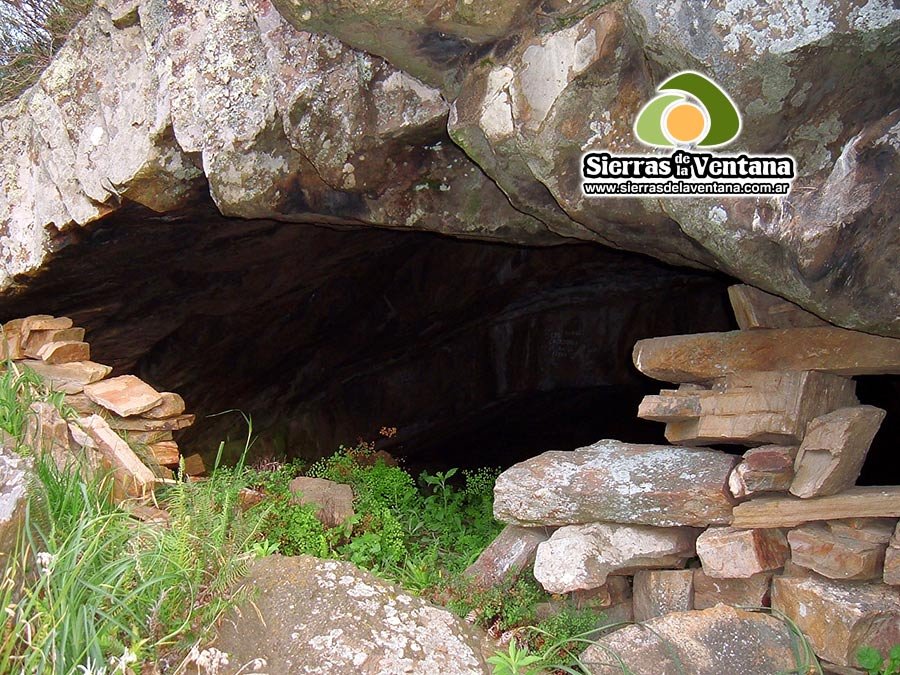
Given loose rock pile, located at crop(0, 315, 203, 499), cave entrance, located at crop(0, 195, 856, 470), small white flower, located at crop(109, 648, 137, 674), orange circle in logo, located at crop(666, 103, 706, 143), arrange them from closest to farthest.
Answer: small white flower, located at crop(109, 648, 137, 674) < orange circle in logo, located at crop(666, 103, 706, 143) < loose rock pile, located at crop(0, 315, 203, 499) < cave entrance, located at crop(0, 195, 856, 470)

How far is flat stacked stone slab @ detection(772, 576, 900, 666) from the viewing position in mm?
2951

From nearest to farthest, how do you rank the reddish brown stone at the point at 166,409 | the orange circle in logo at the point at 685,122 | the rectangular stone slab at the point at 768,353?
the orange circle in logo at the point at 685,122
the rectangular stone slab at the point at 768,353
the reddish brown stone at the point at 166,409

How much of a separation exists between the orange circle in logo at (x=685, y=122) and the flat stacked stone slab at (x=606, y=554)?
1.67 metres

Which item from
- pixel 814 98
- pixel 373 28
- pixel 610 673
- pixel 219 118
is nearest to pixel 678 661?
pixel 610 673

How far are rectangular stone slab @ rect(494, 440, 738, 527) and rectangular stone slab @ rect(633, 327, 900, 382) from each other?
15.0 inches

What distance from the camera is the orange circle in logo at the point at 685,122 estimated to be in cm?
292

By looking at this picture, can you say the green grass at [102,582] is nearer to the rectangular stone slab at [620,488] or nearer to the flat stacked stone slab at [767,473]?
the rectangular stone slab at [620,488]

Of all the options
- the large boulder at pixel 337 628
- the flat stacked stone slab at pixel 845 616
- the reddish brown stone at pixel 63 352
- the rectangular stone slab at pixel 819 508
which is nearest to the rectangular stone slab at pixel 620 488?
the rectangular stone slab at pixel 819 508

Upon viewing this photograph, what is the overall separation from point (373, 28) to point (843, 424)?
2.42m

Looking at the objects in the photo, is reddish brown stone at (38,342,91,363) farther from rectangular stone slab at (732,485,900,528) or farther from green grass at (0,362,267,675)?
rectangular stone slab at (732,485,900,528)

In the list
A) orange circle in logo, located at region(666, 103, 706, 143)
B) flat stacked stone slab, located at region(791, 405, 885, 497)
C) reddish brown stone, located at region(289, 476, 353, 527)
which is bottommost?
reddish brown stone, located at region(289, 476, 353, 527)

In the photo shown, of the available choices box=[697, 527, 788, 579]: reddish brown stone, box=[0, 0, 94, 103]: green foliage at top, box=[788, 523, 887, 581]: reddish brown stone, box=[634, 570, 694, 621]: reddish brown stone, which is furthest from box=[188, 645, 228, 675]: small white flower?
box=[0, 0, 94, 103]: green foliage at top

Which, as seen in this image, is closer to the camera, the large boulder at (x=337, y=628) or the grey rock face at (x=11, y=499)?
the grey rock face at (x=11, y=499)

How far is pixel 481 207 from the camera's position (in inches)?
164
